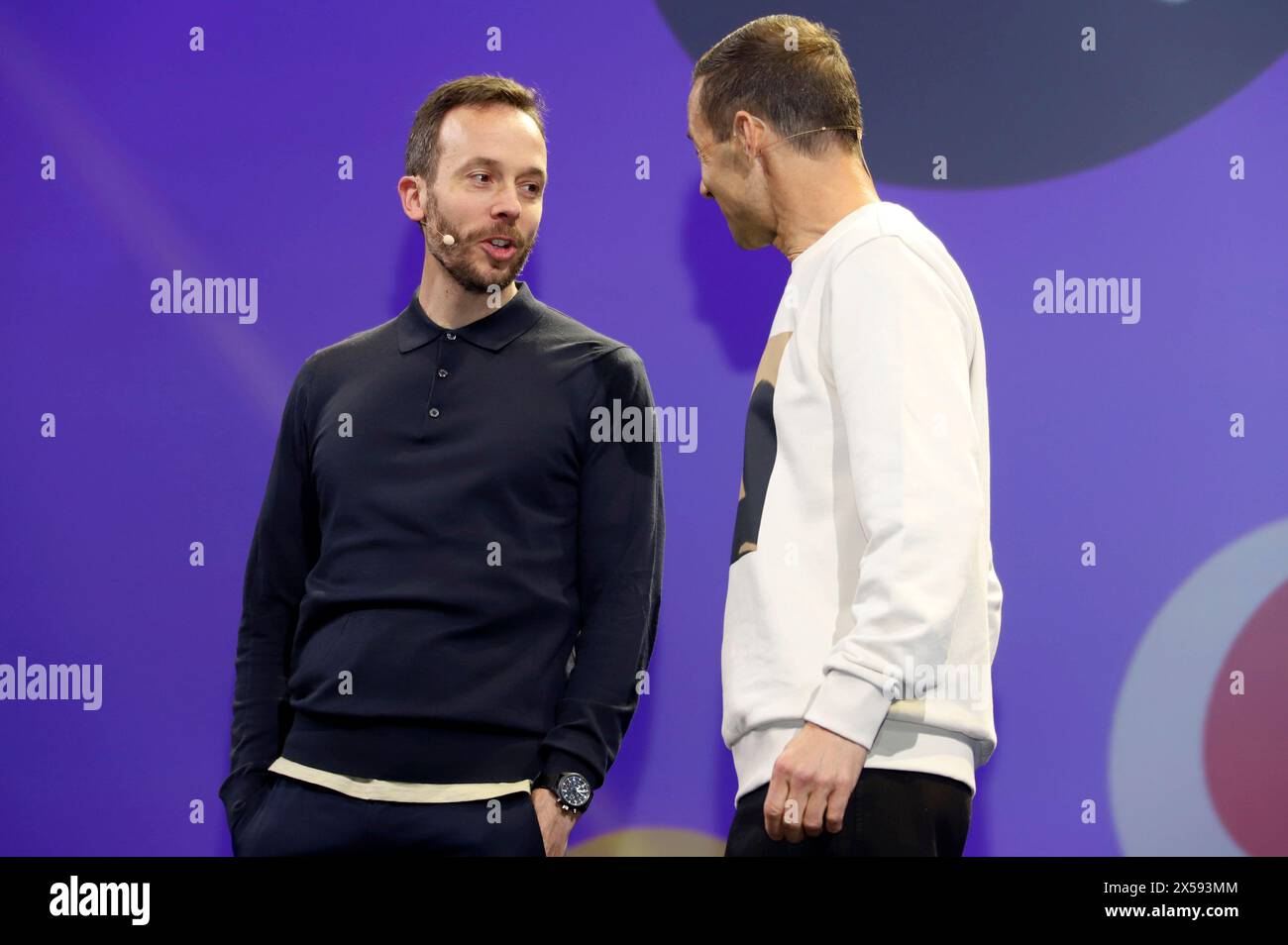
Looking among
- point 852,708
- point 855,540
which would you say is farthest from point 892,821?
point 855,540

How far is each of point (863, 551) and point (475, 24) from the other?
5.65 ft

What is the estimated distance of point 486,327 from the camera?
6.98ft

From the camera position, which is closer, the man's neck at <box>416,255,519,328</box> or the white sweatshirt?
the white sweatshirt

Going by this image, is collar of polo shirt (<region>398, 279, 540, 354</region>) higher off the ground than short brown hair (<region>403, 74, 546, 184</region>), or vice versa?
short brown hair (<region>403, 74, 546, 184</region>)

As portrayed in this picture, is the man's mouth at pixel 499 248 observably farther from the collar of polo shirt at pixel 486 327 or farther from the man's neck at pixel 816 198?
the man's neck at pixel 816 198

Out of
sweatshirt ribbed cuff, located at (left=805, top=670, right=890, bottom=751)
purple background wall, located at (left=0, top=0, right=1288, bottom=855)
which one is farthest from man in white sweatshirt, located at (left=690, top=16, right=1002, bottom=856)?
purple background wall, located at (left=0, top=0, right=1288, bottom=855)

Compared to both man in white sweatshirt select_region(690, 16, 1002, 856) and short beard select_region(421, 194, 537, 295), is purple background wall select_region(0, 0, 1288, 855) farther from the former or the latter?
man in white sweatshirt select_region(690, 16, 1002, 856)

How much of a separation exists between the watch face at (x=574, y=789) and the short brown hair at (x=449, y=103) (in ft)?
3.26

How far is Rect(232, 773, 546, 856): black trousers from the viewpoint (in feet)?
6.15

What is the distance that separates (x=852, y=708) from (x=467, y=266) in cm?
103

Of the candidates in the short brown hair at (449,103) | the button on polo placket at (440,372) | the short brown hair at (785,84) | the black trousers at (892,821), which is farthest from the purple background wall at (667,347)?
the black trousers at (892,821)

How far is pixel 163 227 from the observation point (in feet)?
9.18

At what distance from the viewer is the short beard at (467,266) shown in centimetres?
212

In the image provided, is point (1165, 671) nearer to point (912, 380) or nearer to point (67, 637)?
point (912, 380)
